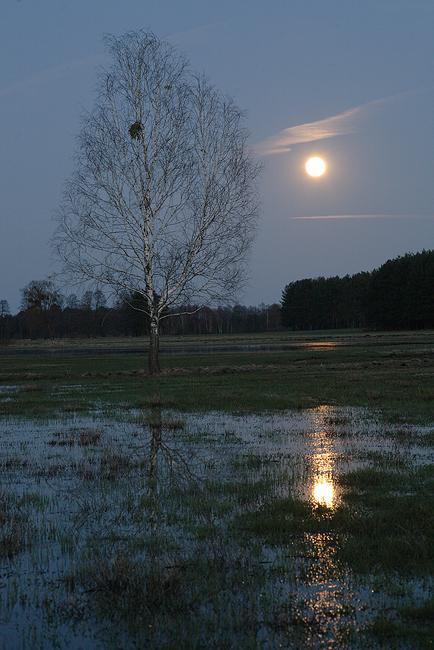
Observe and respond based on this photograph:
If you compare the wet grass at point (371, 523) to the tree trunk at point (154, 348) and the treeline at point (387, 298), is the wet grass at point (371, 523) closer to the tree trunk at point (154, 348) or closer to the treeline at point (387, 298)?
the tree trunk at point (154, 348)

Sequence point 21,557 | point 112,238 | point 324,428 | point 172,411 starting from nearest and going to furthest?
point 21,557 < point 324,428 < point 172,411 < point 112,238

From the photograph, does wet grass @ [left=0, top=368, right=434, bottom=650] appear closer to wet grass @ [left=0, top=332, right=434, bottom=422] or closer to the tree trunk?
wet grass @ [left=0, top=332, right=434, bottom=422]

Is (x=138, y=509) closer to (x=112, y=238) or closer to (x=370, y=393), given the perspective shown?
(x=370, y=393)

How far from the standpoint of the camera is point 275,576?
22.6 ft

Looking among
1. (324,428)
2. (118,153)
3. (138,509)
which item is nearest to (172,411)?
(324,428)

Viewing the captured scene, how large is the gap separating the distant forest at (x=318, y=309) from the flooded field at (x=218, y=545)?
112 meters

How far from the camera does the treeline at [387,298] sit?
120 metres

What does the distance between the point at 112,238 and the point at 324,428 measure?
64.3 ft

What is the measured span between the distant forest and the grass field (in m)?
110

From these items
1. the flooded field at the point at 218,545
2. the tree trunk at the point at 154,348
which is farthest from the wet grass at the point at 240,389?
the flooded field at the point at 218,545

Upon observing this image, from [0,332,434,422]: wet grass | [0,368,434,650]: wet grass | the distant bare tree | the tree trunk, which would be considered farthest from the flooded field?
the distant bare tree

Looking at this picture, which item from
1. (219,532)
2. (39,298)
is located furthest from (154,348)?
(39,298)

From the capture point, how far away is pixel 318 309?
17988cm

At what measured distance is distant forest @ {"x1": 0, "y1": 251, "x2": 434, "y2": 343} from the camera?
412 ft
